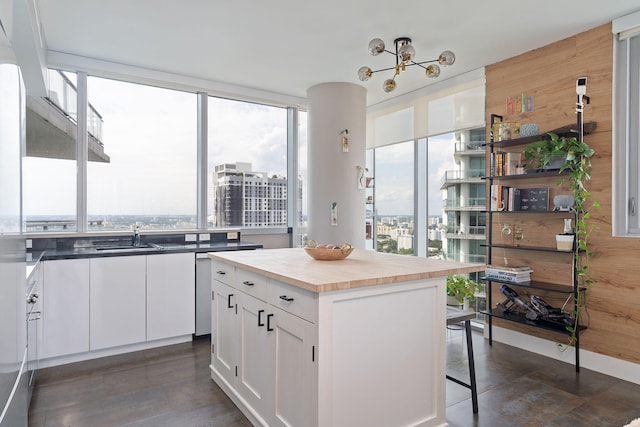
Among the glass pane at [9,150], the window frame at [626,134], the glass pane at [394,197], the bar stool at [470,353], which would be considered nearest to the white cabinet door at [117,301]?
the glass pane at [9,150]

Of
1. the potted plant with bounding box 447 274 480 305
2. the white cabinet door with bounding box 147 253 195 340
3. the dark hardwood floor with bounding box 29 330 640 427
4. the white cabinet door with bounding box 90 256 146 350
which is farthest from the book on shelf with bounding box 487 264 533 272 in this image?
the white cabinet door with bounding box 90 256 146 350

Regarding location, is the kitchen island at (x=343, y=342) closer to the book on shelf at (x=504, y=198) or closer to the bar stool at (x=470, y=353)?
the bar stool at (x=470, y=353)

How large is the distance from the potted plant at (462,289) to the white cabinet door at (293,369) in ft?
9.05

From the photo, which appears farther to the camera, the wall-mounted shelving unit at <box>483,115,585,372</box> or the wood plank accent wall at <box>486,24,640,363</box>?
the wall-mounted shelving unit at <box>483,115,585,372</box>

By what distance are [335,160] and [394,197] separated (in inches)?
43.0

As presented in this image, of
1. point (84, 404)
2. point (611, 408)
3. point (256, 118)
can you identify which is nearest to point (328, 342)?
point (84, 404)

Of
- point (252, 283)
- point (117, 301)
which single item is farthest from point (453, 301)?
point (117, 301)

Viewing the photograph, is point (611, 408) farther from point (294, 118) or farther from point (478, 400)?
point (294, 118)

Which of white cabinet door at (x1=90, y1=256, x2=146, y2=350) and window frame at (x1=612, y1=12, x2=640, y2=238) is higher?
window frame at (x1=612, y1=12, x2=640, y2=238)

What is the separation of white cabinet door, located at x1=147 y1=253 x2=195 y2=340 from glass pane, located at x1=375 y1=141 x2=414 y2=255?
258 centimetres

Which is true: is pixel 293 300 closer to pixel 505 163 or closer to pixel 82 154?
pixel 505 163

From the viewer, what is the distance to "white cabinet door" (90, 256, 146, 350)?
10.8 feet

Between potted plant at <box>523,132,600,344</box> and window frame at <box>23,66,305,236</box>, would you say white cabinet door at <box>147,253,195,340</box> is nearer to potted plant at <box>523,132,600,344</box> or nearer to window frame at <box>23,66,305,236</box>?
window frame at <box>23,66,305,236</box>

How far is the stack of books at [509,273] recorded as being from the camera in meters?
3.45
